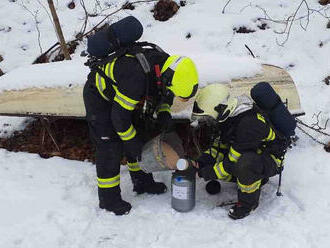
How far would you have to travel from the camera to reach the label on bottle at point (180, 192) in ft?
11.7

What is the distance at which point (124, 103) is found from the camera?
3227 millimetres

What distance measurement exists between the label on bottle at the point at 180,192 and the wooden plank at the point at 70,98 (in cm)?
94

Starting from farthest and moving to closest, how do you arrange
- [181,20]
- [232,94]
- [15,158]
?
[181,20] < [15,158] < [232,94]

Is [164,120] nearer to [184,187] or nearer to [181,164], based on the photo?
[181,164]

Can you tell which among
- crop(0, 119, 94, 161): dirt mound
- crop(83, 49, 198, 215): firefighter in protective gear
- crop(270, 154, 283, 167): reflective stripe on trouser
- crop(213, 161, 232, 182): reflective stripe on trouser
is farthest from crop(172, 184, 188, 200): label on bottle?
crop(0, 119, 94, 161): dirt mound

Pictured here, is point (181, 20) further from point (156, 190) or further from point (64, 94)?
point (156, 190)

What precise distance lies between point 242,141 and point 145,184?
118 centimetres

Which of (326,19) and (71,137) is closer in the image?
(71,137)

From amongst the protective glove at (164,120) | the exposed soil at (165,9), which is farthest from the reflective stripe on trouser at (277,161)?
the exposed soil at (165,9)

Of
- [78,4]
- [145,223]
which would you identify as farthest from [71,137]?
[78,4]

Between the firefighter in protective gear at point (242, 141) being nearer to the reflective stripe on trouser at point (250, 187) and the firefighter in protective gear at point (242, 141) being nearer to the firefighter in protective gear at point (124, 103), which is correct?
the reflective stripe on trouser at point (250, 187)

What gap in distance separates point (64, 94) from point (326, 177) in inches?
117

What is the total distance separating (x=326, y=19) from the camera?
6.30m

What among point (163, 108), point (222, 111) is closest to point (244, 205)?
point (222, 111)
